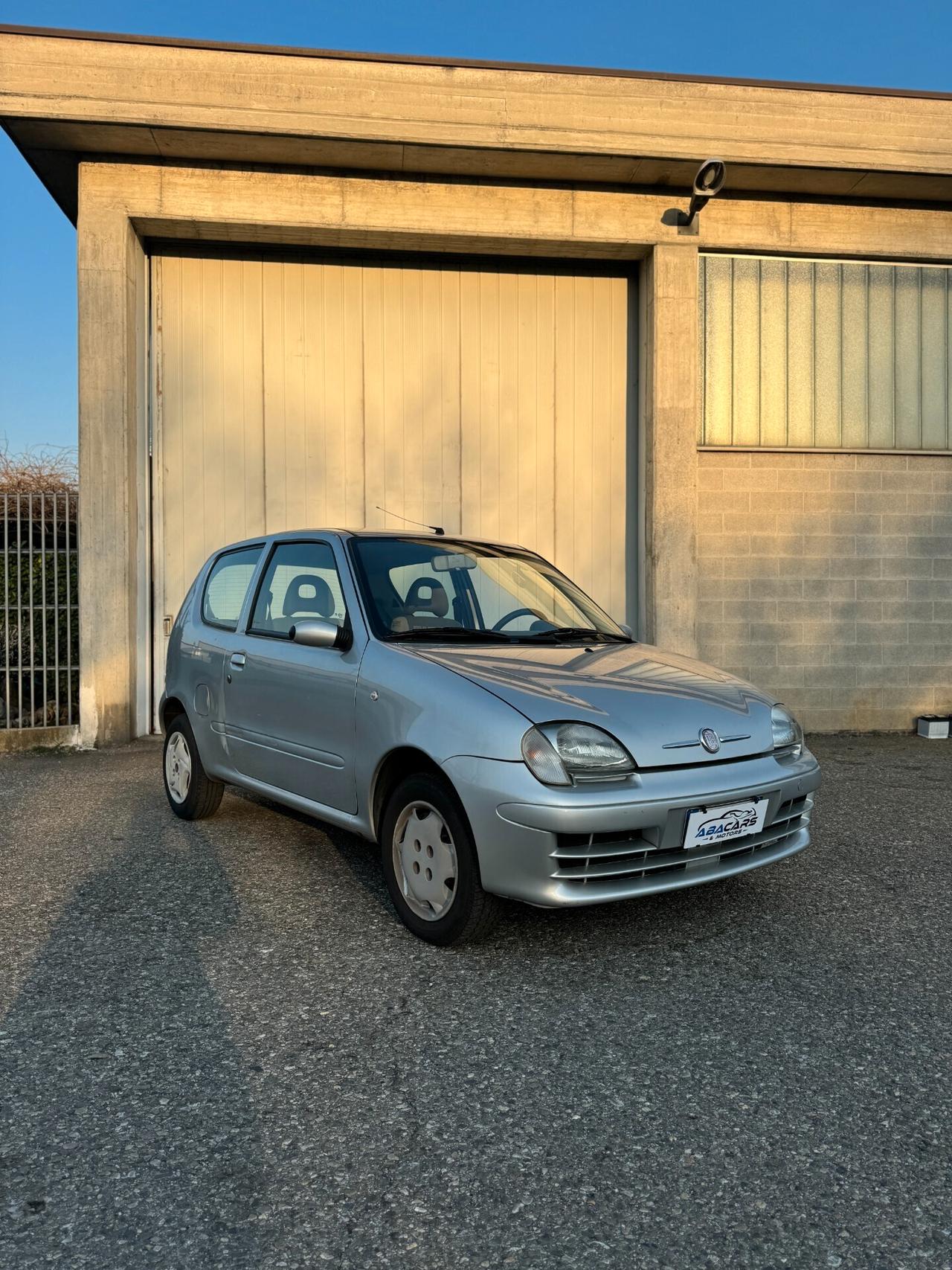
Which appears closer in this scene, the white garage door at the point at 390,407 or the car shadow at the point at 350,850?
the car shadow at the point at 350,850

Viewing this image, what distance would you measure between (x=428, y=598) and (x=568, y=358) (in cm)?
606

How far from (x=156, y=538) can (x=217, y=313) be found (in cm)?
220

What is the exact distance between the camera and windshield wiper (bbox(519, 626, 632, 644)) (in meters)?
4.30

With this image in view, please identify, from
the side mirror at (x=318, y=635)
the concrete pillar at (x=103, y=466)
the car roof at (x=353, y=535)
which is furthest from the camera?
the concrete pillar at (x=103, y=466)

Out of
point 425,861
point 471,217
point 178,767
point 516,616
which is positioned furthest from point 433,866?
point 471,217

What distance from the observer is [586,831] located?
10.2 ft

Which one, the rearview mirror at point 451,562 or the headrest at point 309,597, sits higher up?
the rearview mirror at point 451,562

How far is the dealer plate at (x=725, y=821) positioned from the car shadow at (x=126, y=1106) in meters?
1.59

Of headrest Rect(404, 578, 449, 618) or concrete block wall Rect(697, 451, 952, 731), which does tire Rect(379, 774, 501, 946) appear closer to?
headrest Rect(404, 578, 449, 618)

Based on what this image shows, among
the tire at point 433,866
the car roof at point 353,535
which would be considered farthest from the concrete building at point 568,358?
the tire at point 433,866

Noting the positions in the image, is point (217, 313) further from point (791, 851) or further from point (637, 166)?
point (791, 851)

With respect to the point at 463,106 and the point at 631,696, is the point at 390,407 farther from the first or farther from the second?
the point at 631,696

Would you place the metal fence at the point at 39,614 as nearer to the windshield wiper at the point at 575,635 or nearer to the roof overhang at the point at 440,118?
the roof overhang at the point at 440,118

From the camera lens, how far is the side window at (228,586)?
5.09 metres
